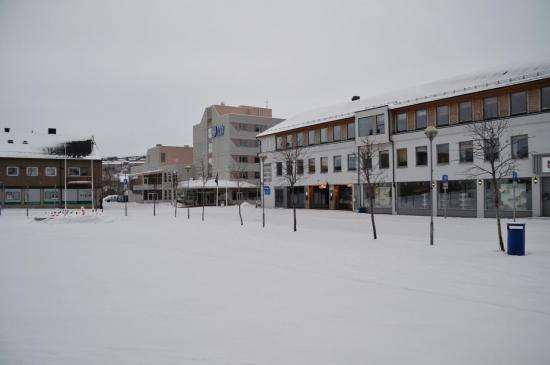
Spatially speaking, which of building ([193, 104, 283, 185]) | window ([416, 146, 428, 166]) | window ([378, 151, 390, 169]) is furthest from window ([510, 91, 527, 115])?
building ([193, 104, 283, 185])

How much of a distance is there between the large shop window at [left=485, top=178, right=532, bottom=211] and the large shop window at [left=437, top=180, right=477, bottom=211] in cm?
106

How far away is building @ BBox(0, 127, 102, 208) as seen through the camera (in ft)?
181

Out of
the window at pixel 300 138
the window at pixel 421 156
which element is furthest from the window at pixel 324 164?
the window at pixel 421 156

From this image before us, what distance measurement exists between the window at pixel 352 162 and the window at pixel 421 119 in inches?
305

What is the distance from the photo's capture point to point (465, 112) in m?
33.3

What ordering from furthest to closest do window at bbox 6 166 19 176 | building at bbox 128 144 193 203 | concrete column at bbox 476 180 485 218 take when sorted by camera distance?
building at bbox 128 144 193 203 → window at bbox 6 166 19 176 → concrete column at bbox 476 180 485 218

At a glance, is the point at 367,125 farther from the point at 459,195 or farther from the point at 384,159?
the point at 459,195

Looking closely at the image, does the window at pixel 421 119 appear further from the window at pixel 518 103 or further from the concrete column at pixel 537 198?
the concrete column at pixel 537 198

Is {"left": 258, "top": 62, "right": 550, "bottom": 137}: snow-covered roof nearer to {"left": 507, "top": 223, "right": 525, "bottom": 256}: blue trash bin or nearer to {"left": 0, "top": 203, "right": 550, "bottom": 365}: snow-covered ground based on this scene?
{"left": 507, "top": 223, "right": 525, "bottom": 256}: blue trash bin

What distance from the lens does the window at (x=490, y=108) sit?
31391 millimetres

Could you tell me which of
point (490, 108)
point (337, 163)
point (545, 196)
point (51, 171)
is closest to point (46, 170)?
point (51, 171)

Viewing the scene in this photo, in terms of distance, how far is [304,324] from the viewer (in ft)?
21.8

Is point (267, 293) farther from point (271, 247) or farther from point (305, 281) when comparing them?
point (271, 247)

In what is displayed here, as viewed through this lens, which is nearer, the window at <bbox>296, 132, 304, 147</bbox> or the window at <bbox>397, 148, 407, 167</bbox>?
the window at <bbox>397, 148, 407, 167</bbox>
